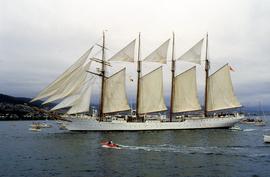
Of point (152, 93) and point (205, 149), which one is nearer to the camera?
point (205, 149)

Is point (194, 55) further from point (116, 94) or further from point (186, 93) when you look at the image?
point (116, 94)

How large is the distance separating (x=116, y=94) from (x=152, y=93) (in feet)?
28.7

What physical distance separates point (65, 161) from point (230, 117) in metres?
61.6

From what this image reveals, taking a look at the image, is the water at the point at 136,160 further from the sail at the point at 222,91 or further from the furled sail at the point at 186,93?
the sail at the point at 222,91

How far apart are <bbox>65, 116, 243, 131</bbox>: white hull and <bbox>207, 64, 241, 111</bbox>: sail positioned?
12.7ft

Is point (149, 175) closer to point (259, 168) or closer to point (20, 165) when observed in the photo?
point (259, 168)

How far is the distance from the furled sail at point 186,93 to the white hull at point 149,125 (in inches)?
135

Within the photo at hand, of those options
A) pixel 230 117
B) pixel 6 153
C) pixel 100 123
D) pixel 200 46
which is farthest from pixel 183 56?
pixel 6 153

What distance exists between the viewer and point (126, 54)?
92.7 meters

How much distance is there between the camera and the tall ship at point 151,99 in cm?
8388

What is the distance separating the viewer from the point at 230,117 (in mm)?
98750

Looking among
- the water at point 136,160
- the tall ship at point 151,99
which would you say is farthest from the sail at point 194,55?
the water at point 136,160

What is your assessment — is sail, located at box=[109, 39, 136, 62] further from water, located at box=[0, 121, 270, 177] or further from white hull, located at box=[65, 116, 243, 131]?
water, located at box=[0, 121, 270, 177]

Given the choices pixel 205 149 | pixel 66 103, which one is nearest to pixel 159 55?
pixel 66 103
